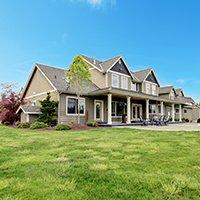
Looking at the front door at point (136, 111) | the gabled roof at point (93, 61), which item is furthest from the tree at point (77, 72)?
the front door at point (136, 111)

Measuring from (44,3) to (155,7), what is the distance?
398 inches

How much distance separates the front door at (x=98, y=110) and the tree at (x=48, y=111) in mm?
5192

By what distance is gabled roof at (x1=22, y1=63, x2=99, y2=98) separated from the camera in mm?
25094

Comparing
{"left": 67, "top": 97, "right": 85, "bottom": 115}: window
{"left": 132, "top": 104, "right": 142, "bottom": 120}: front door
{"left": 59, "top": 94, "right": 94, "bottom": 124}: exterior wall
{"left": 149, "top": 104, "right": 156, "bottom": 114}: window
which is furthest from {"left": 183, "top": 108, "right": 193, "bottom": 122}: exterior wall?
{"left": 67, "top": 97, "right": 85, "bottom": 115}: window

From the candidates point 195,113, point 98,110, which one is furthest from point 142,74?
point 195,113

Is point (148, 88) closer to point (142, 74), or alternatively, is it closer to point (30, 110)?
point (142, 74)

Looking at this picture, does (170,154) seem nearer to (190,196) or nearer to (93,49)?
(190,196)

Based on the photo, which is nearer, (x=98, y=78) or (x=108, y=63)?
(x=98, y=78)

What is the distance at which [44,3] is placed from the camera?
1931 centimetres

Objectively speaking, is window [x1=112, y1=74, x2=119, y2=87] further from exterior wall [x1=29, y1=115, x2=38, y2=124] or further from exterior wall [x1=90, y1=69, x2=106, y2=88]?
exterior wall [x1=29, y1=115, x2=38, y2=124]

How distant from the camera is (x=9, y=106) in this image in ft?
93.5

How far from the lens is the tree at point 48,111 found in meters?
24.0

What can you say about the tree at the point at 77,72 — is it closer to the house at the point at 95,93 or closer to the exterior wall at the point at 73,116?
the house at the point at 95,93

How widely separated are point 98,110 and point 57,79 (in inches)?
224
